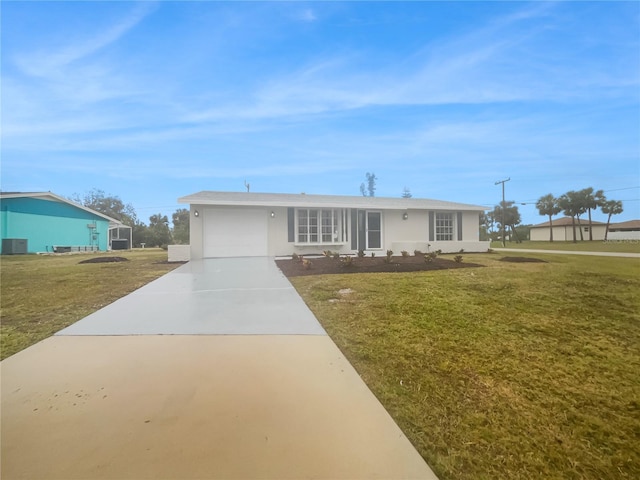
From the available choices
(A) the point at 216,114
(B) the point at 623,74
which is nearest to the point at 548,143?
(B) the point at 623,74

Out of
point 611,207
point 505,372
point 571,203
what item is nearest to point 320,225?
point 505,372

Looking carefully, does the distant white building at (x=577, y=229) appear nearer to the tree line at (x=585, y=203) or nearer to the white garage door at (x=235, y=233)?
the tree line at (x=585, y=203)

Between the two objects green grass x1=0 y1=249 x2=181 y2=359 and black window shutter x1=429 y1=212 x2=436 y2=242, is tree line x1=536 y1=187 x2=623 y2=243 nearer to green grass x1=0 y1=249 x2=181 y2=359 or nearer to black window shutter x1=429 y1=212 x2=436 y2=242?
black window shutter x1=429 y1=212 x2=436 y2=242

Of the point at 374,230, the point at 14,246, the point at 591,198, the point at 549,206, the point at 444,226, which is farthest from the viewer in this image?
the point at 549,206

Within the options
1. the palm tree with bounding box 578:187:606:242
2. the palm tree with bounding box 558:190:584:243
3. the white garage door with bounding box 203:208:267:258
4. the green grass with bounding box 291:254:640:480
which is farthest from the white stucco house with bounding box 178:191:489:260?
the palm tree with bounding box 578:187:606:242

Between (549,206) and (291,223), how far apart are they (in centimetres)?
3759

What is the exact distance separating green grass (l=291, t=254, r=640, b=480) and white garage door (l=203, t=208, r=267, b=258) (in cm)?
794

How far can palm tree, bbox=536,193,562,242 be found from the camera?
35.8 meters

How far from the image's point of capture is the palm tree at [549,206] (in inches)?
1409

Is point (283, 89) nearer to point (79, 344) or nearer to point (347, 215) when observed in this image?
point (347, 215)

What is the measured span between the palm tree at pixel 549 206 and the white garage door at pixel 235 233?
3770 cm

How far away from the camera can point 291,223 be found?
1343 cm

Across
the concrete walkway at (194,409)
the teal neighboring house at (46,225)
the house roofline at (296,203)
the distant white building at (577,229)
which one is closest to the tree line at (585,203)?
the distant white building at (577,229)

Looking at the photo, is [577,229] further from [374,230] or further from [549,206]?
[374,230]
